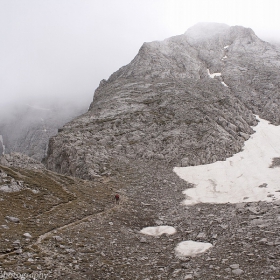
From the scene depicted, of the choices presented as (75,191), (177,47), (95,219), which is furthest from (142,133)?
(177,47)

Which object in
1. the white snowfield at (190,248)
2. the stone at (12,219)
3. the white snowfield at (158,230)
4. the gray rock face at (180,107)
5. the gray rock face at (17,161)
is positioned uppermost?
the gray rock face at (180,107)

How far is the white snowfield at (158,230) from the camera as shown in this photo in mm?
25391

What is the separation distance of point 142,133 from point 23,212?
1806 inches

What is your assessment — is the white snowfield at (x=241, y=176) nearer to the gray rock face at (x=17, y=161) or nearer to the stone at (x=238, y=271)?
the stone at (x=238, y=271)

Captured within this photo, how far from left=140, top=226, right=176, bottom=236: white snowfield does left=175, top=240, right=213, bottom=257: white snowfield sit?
132 inches

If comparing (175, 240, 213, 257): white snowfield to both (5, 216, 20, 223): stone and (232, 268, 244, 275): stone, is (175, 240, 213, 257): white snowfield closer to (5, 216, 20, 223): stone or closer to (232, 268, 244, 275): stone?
(232, 268, 244, 275): stone

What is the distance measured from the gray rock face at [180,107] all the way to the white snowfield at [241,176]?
11.1 ft

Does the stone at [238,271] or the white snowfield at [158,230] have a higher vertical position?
the stone at [238,271]

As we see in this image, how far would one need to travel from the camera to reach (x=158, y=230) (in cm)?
2616

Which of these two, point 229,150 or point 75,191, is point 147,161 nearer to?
point 229,150

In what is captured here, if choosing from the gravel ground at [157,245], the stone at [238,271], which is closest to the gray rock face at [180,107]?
the gravel ground at [157,245]

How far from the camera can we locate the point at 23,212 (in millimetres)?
26141

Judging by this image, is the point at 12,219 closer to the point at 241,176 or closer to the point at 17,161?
the point at 17,161

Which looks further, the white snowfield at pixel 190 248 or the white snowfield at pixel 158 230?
the white snowfield at pixel 158 230
